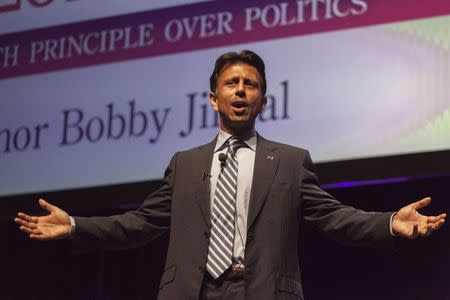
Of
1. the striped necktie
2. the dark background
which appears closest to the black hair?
the striped necktie

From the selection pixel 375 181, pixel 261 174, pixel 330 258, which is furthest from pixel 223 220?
pixel 330 258

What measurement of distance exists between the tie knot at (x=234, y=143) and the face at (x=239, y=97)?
0.10 feet

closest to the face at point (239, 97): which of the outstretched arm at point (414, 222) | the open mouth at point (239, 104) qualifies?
the open mouth at point (239, 104)

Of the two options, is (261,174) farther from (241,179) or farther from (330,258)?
(330,258)

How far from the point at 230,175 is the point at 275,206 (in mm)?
144

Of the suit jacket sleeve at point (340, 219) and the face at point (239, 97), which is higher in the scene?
the face at point (239, 97)

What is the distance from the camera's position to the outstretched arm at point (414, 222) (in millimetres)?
2004

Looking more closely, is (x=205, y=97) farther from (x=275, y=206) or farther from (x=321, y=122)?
(x=275, y=206)

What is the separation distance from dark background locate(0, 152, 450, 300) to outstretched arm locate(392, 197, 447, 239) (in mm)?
1182

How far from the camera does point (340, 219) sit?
2.20m

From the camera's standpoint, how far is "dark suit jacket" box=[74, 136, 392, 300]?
2.11 meters

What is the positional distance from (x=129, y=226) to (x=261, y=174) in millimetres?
382

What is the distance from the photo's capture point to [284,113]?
3.47m

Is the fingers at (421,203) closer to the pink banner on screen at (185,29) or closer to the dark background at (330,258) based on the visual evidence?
the dark background at (330,258)
